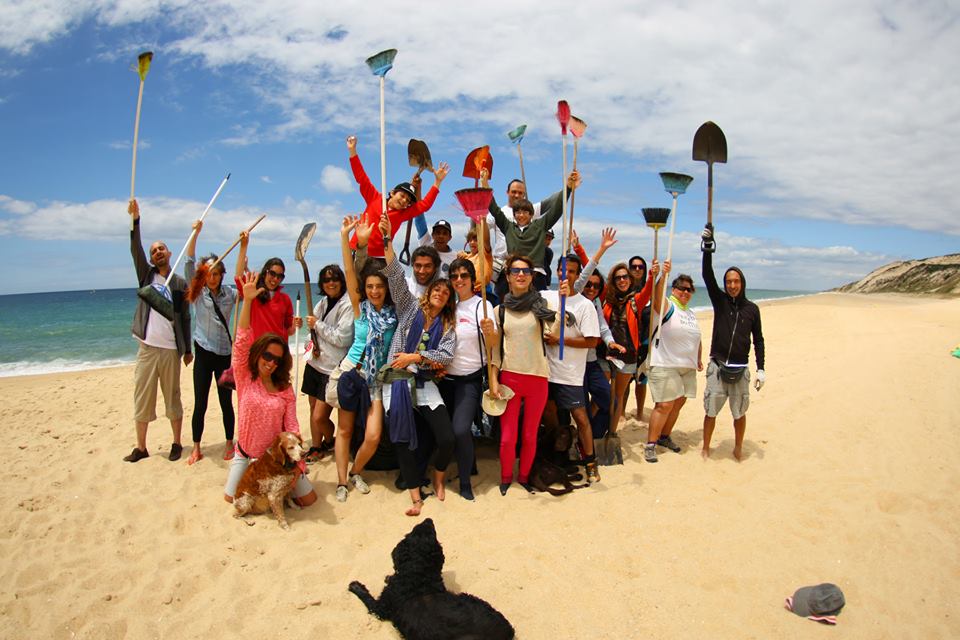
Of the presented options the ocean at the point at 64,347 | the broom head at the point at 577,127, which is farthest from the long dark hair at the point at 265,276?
the ocean at the point at 64,347

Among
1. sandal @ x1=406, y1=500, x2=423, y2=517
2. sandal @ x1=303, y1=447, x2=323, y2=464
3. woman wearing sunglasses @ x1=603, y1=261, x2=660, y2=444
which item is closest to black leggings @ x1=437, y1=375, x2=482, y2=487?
sandal @ x1=406, y1=500, x2=423, y2=517

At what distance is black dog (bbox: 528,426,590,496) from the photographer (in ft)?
16.4

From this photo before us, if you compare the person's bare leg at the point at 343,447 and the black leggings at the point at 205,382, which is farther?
the black leggings at the point at 205,382

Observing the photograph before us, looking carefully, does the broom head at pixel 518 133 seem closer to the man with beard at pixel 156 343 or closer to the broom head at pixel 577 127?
the broom head at pixel 577 127

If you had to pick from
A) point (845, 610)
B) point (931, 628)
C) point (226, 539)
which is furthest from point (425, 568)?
point (931, 628)

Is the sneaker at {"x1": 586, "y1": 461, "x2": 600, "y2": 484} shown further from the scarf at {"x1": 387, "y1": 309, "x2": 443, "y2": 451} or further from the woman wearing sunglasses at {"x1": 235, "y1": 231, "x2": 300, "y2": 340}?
the woman wearing sunglasses at {"x1": 235, "y1": 231, "x2": 300, "y2": 340}

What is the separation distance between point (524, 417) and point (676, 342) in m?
1.92

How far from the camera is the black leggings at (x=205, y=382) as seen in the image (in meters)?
5.41

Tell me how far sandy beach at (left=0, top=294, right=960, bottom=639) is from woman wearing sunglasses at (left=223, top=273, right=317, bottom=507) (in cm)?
57

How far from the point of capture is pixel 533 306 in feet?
15.4

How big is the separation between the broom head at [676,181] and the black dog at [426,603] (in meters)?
4.04

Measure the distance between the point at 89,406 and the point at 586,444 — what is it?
829cm

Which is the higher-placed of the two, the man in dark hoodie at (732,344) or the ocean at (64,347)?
the man in dark hoodie at (732,344)

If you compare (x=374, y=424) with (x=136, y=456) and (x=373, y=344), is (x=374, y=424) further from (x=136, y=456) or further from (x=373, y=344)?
(x=136, y=456)
